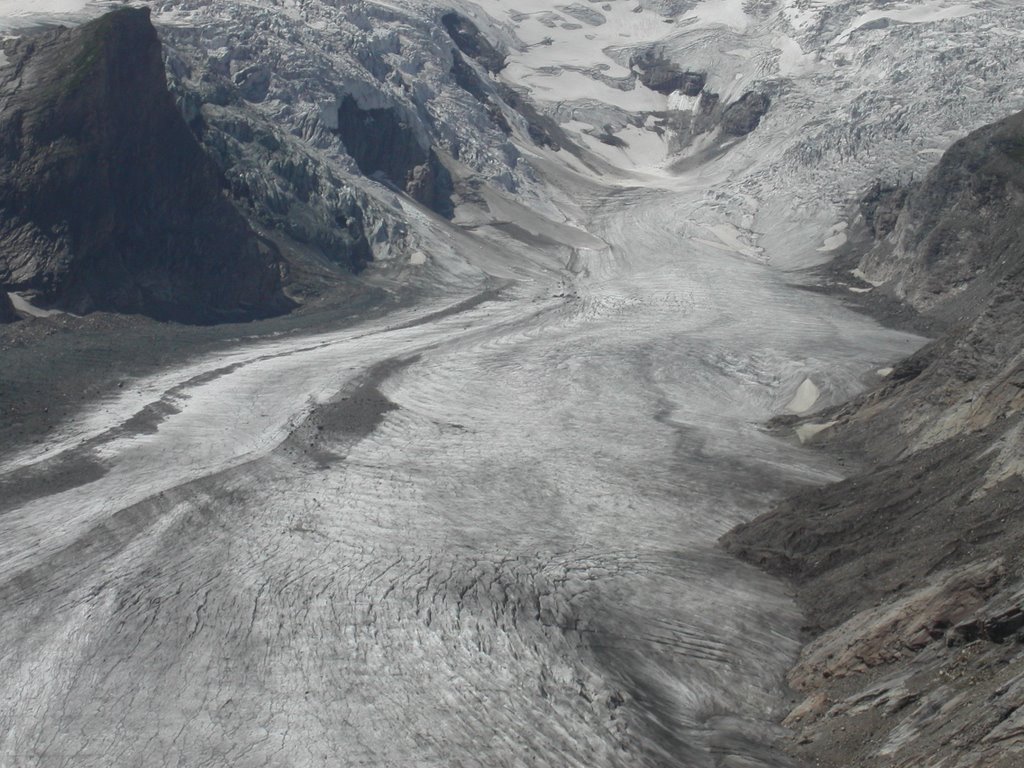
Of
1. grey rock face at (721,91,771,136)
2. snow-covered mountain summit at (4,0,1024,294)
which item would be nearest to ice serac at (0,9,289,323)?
snow-covered mountain summit at (4,0,1024,294)

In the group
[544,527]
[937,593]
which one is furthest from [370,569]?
[937,593]

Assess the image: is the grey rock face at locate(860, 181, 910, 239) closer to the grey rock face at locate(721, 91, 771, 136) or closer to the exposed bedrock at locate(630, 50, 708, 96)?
the grey rock face at locate(721, 91, 771, 136)

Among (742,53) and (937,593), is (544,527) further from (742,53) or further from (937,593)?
(742,53)

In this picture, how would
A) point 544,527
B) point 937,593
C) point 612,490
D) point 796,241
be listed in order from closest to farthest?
point 937,593 → point 544,527 → point 612,490 → point 796,241

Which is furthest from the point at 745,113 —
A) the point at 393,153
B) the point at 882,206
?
the point at 393,153

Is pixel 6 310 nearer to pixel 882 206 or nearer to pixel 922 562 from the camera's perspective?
pixel 922 562

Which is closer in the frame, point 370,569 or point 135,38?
point 370,569
